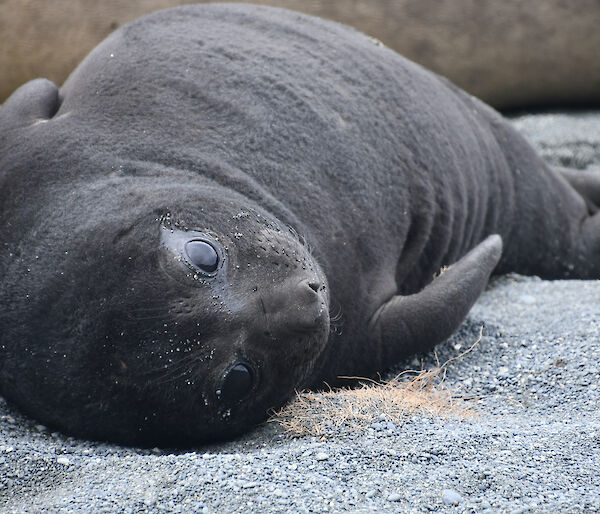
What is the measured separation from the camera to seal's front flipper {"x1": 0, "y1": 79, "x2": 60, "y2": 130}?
3.20 metres

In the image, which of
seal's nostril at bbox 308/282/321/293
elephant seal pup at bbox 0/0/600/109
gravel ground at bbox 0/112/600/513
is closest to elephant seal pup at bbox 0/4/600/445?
seal's nostril at bbox 308/282/321/293

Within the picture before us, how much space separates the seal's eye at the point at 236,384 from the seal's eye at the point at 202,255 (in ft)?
0.91

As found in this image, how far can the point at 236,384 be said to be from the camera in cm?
254

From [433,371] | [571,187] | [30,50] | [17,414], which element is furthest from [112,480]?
[30,50]

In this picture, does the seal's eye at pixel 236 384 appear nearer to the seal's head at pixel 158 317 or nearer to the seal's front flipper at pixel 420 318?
the seal's head at pixel 158 317

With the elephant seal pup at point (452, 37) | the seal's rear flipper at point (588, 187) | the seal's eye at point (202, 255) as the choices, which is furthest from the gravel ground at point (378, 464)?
the elephant seal pup at point (452, 37)

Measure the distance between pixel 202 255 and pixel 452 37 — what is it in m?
4.46

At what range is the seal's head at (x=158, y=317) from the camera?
8.08 ft

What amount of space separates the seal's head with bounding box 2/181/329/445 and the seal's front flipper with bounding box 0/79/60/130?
24.5 inches

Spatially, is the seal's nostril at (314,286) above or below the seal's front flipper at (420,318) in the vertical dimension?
above

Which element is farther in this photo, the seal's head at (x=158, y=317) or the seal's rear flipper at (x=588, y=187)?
the seal's rear flipper at (x=588, y=187)

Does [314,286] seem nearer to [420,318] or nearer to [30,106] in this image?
[420,318]

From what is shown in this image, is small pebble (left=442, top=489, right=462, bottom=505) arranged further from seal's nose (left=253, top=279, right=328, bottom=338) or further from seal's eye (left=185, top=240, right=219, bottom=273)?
seal's eye (left=185, top=240, right=219, bottom=273)

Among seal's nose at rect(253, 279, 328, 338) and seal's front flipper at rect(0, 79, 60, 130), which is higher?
seal's front flipper at rect(0, 79, 60, 130)
